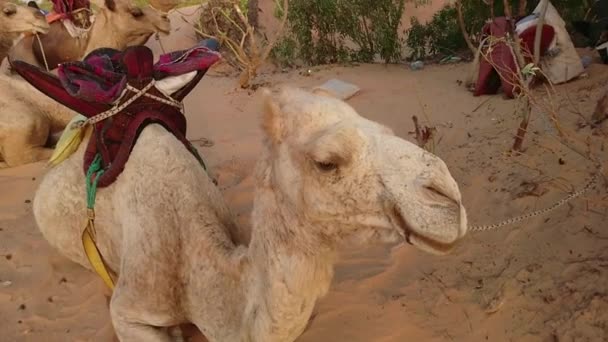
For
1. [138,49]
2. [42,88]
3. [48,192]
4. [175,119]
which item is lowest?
[48,192]

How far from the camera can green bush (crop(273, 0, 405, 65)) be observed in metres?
8.37

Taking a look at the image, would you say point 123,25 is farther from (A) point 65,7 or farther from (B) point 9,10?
(A) point 65,7

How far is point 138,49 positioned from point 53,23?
5.61 m

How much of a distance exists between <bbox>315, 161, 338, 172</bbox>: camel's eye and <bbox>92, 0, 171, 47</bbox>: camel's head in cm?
522

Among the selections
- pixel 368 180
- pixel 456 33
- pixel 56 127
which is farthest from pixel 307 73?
pixel 368 180

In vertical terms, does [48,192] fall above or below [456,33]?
above

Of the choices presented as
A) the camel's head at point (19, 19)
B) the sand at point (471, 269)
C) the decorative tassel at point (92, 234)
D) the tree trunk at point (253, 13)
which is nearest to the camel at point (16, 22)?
the camel's head at point (19, 19)

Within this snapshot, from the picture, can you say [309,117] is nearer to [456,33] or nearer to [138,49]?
[138,49]

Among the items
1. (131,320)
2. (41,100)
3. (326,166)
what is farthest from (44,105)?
(326,166)

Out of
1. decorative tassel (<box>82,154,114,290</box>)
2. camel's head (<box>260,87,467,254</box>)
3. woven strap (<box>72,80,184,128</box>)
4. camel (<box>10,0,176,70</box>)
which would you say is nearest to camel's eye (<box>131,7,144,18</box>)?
camel (<box>10,0,176,70</box>)

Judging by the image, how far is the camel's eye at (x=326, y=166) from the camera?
68.8 inches

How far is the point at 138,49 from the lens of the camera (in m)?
2.98

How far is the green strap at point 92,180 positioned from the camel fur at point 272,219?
6 cm

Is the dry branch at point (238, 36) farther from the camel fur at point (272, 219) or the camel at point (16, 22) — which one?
the camel fur at point (272, 219)
